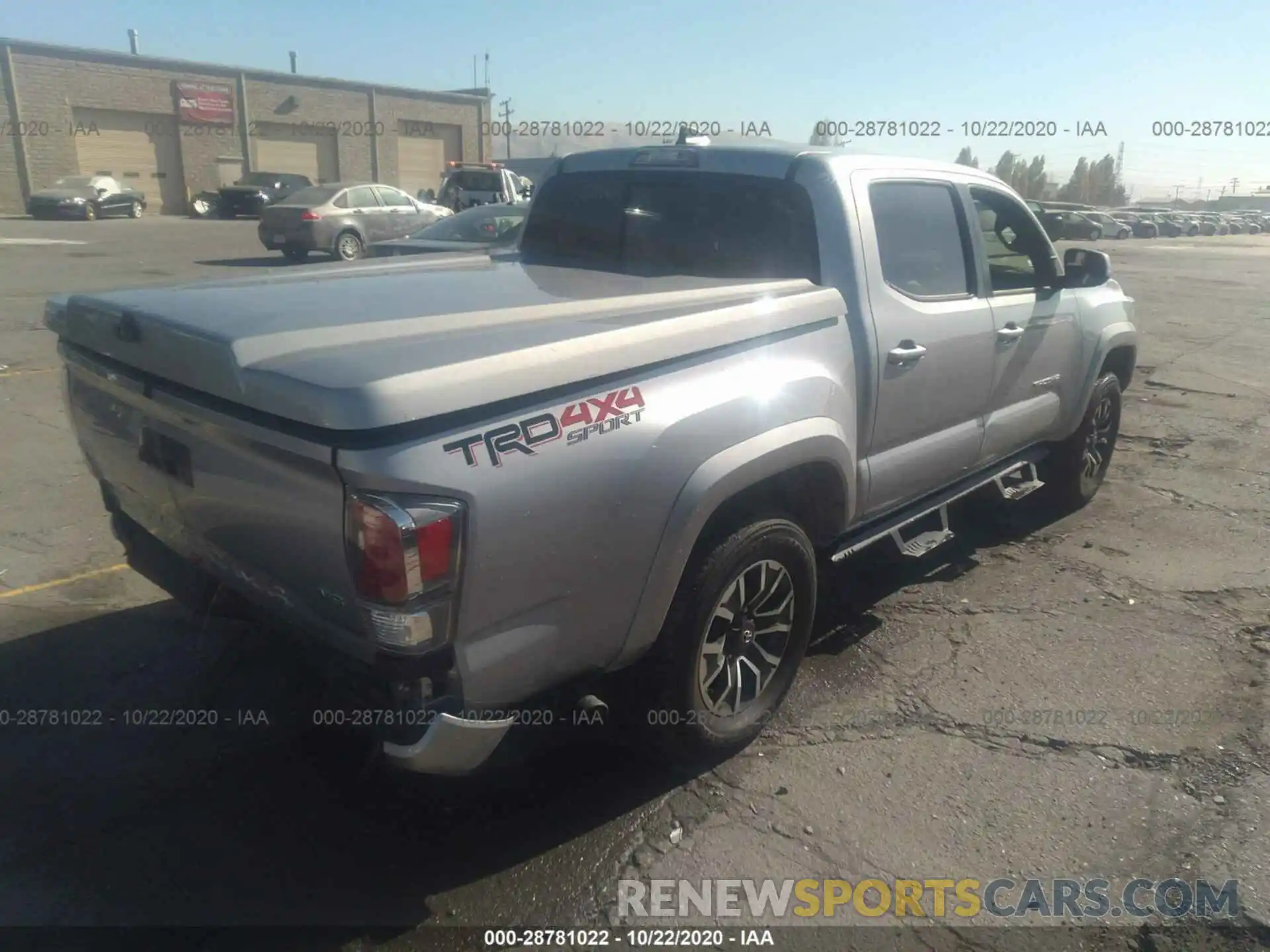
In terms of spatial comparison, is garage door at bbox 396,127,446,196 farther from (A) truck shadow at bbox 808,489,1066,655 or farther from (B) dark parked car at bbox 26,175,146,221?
(A) truck shadow at bbox 808,489,1066,655

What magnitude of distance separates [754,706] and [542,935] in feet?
3.79

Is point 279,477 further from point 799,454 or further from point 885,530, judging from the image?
point 885,530

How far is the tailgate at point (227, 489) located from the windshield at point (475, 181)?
79.8 feet

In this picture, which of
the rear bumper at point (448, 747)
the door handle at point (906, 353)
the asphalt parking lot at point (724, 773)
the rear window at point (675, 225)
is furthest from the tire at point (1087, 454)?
the rear bumper at point (448, 747)

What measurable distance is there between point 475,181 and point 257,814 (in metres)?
25.1

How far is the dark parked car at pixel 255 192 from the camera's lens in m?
33.9

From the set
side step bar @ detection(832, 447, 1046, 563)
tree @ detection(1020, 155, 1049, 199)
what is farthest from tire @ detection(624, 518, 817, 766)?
tree @ detection(1020, 155, 1049, 199)

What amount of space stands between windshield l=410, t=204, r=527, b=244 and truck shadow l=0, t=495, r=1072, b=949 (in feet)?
28.8

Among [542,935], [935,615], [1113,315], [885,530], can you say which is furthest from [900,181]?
[542,935]

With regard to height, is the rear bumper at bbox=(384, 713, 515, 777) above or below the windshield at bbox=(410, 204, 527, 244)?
below

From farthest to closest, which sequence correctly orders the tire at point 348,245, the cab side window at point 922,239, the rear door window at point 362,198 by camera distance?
the rear door window at point 362,198 < the tire at point 348,245 < the cab side window at point 922,239

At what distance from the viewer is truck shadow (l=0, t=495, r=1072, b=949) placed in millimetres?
2684

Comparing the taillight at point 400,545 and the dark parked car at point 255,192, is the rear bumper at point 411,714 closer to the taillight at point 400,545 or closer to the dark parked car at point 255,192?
→ the taillight at point 400,545

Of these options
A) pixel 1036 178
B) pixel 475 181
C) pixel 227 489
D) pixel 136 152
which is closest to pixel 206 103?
pixel 136 152
